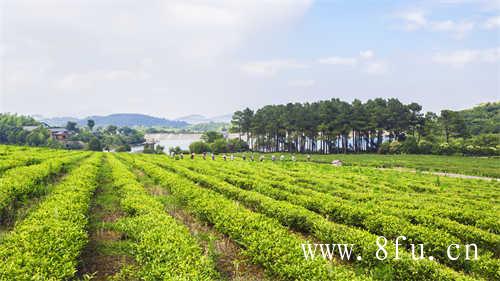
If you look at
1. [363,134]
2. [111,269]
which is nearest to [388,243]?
[111,269]

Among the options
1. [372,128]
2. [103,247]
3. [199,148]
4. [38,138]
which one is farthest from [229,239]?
[38,138]

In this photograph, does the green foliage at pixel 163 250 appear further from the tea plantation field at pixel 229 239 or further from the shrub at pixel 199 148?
the shrub at pixel 199 148

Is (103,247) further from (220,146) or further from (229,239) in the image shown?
(220,146)

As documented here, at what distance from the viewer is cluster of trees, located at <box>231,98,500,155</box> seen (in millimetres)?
61531

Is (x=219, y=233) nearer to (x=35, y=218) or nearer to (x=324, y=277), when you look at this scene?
(x=324, y=277)

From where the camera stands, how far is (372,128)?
216ft

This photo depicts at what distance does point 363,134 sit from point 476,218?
6363 centimetres

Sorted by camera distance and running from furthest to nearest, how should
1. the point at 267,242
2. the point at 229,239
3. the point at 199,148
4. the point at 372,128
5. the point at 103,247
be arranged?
1. the point at 199,148
2. the point at 372,128
3. the point at 229,239
4. the point at 103,247
5. the point at 267,242

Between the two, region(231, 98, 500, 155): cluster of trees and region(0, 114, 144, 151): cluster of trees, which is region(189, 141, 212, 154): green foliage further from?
region(0, 114, 144, 151): cluster of trees

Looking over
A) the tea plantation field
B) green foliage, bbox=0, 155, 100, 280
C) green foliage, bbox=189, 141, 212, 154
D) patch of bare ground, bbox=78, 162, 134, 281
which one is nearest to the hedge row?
the tea plantation field

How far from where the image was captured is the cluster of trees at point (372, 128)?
61531 mm

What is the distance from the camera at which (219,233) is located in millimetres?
9352

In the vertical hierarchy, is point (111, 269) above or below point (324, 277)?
below

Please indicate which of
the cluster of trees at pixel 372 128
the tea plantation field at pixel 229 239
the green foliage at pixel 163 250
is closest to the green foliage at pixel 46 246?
the tea plantation field at pixel 229 239
